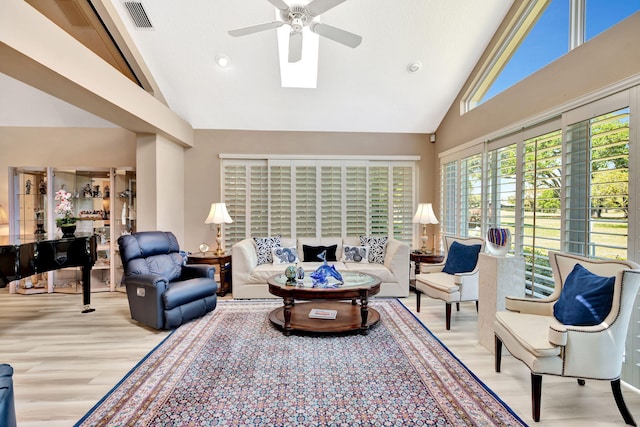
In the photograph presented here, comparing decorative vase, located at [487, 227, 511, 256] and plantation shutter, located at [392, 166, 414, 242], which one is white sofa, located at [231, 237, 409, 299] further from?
decorative vase, located at [487, 227, 511, 256]

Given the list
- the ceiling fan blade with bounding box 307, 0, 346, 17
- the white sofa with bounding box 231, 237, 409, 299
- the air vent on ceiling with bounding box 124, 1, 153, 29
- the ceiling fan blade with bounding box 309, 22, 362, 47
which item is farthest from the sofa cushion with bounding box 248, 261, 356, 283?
the air vent on ceiling with bounding box 124, 1, 153, 29

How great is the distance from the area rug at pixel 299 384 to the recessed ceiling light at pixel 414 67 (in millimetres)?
3570

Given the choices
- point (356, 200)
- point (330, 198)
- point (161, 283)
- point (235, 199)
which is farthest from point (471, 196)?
point (161, 283)

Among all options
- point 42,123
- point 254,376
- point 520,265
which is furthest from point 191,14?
point 520,265

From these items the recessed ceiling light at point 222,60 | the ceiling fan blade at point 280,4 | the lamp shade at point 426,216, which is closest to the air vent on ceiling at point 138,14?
the recessed ceiling light at point 222,60

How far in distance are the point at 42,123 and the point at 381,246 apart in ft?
19.4

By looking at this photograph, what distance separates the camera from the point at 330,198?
18.2 ft

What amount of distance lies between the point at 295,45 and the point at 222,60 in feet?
5.01

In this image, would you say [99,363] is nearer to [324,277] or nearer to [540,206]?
[324,277]

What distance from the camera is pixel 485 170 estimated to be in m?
4.22

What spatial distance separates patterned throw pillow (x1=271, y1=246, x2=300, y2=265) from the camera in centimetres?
477

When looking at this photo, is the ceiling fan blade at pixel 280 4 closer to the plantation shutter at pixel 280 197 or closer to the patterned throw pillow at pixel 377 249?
the plantation shutter at pixel 280 197

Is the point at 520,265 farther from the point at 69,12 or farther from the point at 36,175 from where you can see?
the point at 36,175

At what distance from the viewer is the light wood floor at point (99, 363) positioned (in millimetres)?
2078
